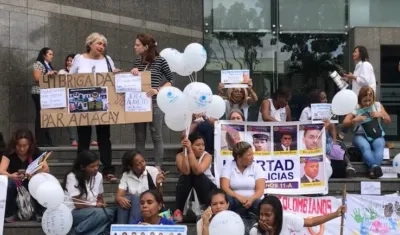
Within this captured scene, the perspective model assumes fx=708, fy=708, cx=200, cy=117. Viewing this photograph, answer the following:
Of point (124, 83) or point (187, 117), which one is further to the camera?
point (124, 83)

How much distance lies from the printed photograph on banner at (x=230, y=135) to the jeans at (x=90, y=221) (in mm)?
1818

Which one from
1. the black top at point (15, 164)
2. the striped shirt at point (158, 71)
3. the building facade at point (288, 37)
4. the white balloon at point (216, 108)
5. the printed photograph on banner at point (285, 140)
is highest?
the building facade at point (288, 37)

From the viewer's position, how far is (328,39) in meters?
15.5

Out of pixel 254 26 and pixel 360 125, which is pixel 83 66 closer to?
pixel 360 125

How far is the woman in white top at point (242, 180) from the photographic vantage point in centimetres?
749

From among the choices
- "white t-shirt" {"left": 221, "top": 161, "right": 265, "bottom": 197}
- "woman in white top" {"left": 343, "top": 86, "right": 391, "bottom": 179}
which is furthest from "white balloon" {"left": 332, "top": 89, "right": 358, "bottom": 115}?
"white t-shirt" {"left": 221, "top": 161, "right": 265, "bottom": 197}

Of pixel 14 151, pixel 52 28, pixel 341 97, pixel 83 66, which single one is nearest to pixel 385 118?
pixel 341 97

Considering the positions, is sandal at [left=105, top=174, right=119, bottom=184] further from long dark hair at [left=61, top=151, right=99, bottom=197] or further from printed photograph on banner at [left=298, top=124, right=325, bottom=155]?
printed photograph on banner at [left=298, top=124, right=325, bottom=155]

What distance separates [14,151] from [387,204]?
4388mm

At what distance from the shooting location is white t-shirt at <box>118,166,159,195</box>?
768 centimetres

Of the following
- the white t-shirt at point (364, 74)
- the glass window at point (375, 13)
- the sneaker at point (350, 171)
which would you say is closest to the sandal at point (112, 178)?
the sneaker at point (350, 171)

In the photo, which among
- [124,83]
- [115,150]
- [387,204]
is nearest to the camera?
[387,204]

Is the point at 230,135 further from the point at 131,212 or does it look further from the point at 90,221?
the point at 90,221

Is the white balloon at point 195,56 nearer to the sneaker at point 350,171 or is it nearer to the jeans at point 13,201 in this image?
the jeans at point 13,201
